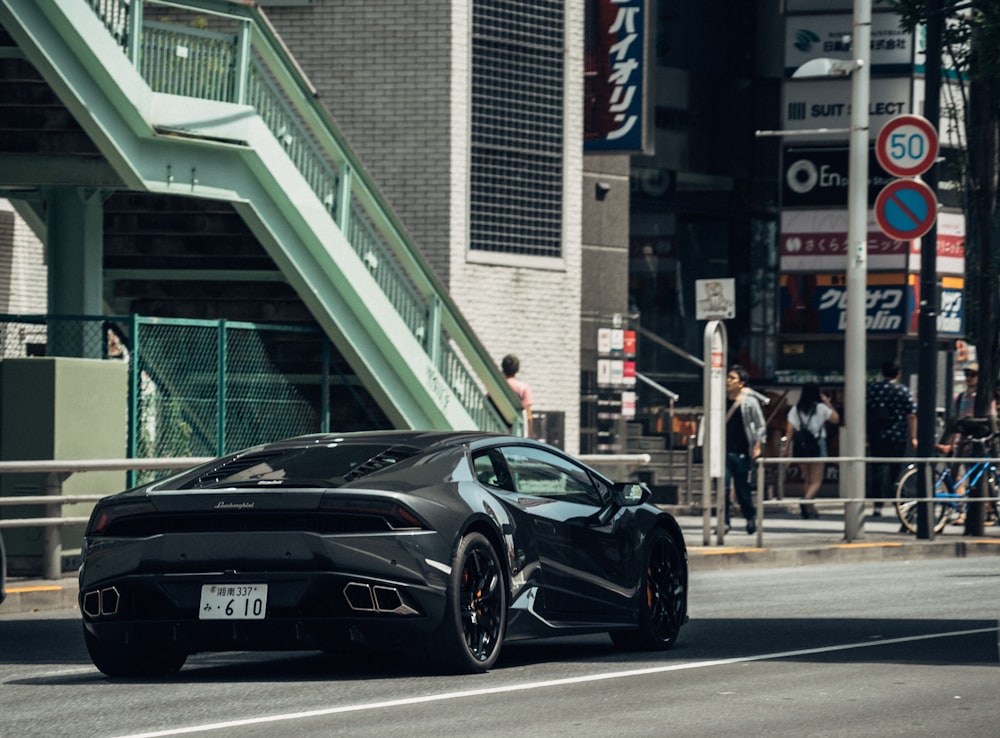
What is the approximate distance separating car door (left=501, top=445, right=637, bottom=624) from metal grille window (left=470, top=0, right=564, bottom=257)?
17577 millimetres

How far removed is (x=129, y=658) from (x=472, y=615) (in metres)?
1.69

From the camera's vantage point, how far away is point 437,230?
1112 inches

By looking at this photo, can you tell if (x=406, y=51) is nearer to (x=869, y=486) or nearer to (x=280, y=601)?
(x=869, y=486)

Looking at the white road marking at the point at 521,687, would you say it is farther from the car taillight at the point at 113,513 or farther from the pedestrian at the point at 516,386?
the pedestrian at the point at 516,386

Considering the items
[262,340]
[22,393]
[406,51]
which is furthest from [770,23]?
[22,393]

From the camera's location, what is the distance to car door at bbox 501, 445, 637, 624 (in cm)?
1059

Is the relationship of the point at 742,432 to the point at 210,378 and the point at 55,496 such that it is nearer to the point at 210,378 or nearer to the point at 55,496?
the point at 210,378

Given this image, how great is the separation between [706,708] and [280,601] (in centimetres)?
201

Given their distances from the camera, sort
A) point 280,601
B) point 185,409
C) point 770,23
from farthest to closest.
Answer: point 770,23
point 185,409
point 280,601

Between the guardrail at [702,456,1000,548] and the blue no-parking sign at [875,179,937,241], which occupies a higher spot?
the blue no-parking sign at [875,179,937,241]

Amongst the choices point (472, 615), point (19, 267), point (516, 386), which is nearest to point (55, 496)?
point (472, 615)

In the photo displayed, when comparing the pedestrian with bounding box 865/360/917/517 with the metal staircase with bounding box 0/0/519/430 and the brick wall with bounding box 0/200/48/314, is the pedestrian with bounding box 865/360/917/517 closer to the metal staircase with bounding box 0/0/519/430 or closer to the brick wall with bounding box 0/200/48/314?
the metal staircase with bounding box 0/0/519/430

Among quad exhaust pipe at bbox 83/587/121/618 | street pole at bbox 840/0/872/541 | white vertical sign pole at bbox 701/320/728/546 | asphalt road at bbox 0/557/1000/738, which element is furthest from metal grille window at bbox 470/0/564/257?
quad exhaust pipe at bbox 83/587/121/618

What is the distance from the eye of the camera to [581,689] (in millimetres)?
9508
